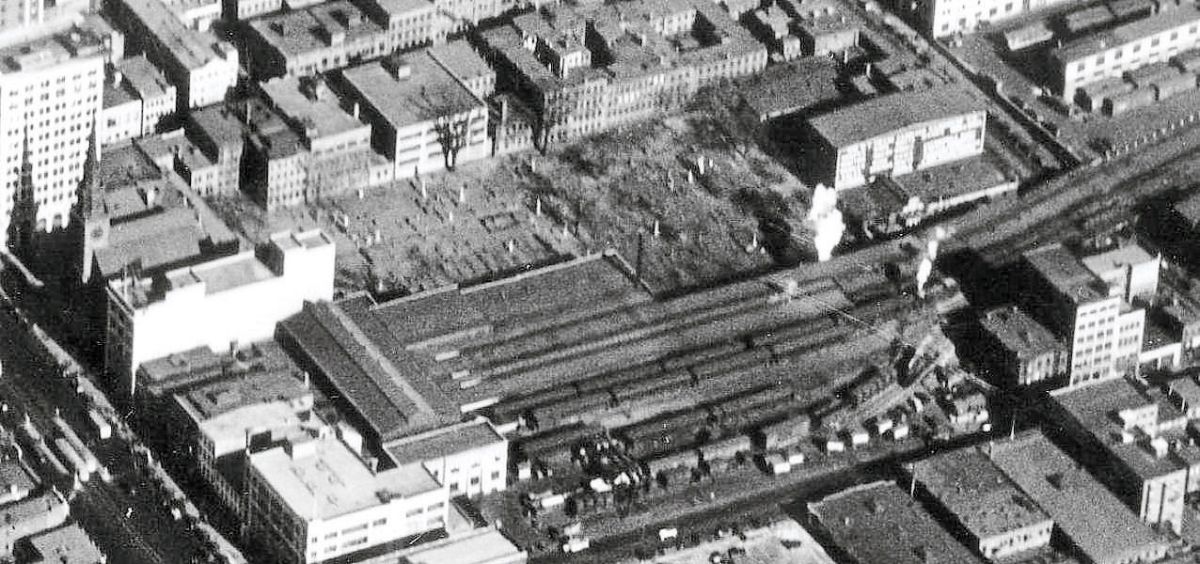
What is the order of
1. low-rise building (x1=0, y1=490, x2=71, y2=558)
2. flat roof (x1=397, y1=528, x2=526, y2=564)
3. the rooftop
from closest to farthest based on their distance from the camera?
the rooftop
flat roof (x1=397, y1=528, x2=526, y2=564)
low-rise building (x1=0, y1=490, x2=71, y2=558)

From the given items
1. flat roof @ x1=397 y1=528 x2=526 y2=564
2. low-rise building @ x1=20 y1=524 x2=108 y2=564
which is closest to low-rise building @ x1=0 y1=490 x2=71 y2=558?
low-rise building @ x1=20 y1=524 x2=108 y2=564

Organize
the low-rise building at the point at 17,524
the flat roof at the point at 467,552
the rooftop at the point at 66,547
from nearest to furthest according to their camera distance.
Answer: the rooftop at the point at 66,547 < the flat roof at the point at 467,552 < the low-rise building at the point at 17,524

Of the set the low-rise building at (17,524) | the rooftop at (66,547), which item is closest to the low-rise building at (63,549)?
the rooftop at (66,547)

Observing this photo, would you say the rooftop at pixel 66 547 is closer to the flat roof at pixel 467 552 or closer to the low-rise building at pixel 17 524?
the low-rise building at pixel 17 524

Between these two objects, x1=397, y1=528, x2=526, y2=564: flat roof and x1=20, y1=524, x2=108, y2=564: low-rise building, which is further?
x1=397, y1=528, x2=526, y2=564: flat roof

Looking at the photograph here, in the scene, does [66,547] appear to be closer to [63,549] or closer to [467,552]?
[63,549]

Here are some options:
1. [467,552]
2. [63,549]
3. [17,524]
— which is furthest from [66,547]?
[467,552]

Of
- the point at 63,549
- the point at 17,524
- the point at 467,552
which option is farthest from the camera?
the point at 17,524

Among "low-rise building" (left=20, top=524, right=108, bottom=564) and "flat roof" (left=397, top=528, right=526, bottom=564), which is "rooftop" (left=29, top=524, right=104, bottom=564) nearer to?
"low-rise building" (left=20, top=524, right=108, bottom=564)
